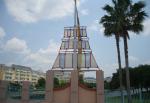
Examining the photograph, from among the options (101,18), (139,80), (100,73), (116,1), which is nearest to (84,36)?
(101,18)

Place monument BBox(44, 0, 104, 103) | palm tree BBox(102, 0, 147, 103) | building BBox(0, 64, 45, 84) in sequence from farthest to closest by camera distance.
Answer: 1. building BBox(0, 64, 45, 84)
2. palm tree BBox(102, 0, 147, 103)
3. monument BBox(44, 0, 104, 103)

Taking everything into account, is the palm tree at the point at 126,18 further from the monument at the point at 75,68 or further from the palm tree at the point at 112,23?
the monument at the point at 75,68

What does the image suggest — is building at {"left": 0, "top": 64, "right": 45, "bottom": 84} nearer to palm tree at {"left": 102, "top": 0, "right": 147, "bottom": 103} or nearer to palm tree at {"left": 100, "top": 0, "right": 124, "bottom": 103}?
palm tree at {"left": 100, "top": 0, "right": 124, "bottom": 103}

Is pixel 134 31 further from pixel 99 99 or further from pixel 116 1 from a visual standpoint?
pixel 99 99

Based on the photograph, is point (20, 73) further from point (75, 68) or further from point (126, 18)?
point (75, 68)

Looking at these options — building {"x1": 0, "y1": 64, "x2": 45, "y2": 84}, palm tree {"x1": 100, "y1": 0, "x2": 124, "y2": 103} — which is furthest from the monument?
building {"x1": 0, "y1": 64, "x2": 45, "y2": 84}

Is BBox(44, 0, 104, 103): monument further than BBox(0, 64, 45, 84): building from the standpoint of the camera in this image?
No

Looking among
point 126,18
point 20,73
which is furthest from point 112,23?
point 20,73

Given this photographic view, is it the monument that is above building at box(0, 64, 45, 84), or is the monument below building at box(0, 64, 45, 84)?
below

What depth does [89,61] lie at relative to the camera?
86.5ft

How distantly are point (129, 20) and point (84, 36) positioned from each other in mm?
5221

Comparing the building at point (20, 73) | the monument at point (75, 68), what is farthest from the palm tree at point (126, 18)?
the building at point (20, 73)

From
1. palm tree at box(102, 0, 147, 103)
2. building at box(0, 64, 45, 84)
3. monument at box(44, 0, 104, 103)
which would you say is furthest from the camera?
building at box(0, 64, 45, 84)

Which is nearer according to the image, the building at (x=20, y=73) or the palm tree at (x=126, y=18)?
the palm tree at (x=126, y=18)
